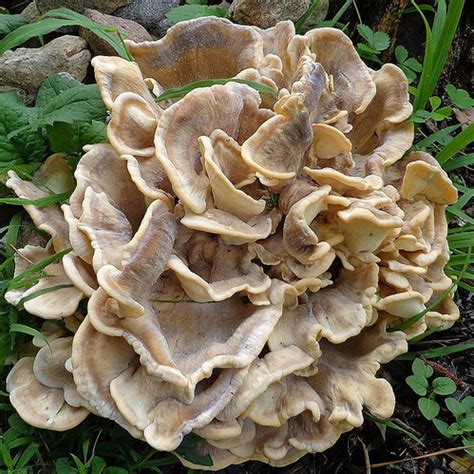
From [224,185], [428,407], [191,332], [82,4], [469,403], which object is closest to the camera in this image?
[224,185]

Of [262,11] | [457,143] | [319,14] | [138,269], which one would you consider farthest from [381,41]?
[138,269]

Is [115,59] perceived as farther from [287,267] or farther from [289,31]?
[287,267]

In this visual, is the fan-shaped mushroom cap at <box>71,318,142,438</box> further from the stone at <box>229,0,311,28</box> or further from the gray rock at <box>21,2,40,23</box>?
the gray rock at <box>21,2,40,23</box>

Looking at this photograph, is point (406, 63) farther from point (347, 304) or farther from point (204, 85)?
point (347, 304)

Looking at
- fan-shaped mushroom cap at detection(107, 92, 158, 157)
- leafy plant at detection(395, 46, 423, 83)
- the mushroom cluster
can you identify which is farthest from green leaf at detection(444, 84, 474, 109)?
fan-shaped mushroom cap at detection(107, 92, 158, 157)

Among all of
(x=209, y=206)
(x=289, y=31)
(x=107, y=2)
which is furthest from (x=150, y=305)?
(x=107, y=2)

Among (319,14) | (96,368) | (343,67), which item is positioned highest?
(343,67)

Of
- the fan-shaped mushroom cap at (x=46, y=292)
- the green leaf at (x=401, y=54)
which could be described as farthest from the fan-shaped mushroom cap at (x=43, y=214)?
the green leaf at (x=401, y=54)

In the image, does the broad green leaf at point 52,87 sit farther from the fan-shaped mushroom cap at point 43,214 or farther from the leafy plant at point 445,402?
the leafy plant at point 445,402
